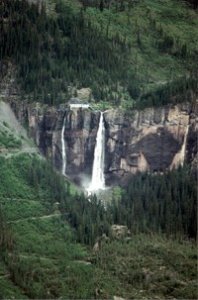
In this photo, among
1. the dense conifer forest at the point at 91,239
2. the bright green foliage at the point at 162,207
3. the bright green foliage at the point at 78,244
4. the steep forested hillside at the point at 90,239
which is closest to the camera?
the bright green foliage at the point at 78,244

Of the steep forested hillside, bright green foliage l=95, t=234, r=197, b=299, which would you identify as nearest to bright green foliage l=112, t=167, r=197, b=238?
the steep forested hillside

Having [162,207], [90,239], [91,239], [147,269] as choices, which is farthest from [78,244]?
[162,207]

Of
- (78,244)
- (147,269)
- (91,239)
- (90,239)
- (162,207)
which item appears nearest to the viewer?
(147,269)

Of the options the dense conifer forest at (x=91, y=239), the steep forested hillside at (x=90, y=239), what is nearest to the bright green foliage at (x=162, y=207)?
the steep forested hillside at (x=90, y=239)

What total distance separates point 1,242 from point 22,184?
21.5m

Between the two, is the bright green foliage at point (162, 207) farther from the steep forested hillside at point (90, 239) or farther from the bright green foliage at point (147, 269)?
the bright green foliage at point (147, 269)

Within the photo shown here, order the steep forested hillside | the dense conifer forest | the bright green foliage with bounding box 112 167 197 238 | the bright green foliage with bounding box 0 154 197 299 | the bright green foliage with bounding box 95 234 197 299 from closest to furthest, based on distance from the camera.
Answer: the bright green foliage with bounding box 95 234 197 299, the bright green foliage with bounding box 0 154 197 299, the dense conifer forest, the steep forested hillside, the bright green foliage with bounding box 112 167 197 238

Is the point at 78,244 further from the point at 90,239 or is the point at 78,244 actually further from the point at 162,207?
the point at 162,207

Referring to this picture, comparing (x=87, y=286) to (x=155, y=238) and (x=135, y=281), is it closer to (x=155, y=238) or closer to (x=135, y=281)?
(x=135, y=281)

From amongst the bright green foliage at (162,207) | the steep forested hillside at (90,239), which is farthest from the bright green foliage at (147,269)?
the bright green foliage at (162,207)

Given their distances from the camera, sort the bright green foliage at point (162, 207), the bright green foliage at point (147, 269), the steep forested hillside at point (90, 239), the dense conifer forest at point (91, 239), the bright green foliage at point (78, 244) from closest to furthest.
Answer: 1. the bright green foliage at point (147, 269)
2. the bright green foliage at point (78, 244)
3. the dense conifer forest at point (91, 239)
4. the steep forested hillside at point (90, 239)
5. the bright green foliage at point (162, 207)

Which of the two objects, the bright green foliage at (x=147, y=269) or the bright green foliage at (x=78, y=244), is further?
the bright green foliage at (x=78, y=244)

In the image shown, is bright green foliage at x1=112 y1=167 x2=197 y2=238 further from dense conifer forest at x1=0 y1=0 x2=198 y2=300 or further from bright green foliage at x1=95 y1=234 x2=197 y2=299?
bright green foliage at x1=95 y1=234 x2=197 y2=299

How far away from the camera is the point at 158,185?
19788 centimetres
